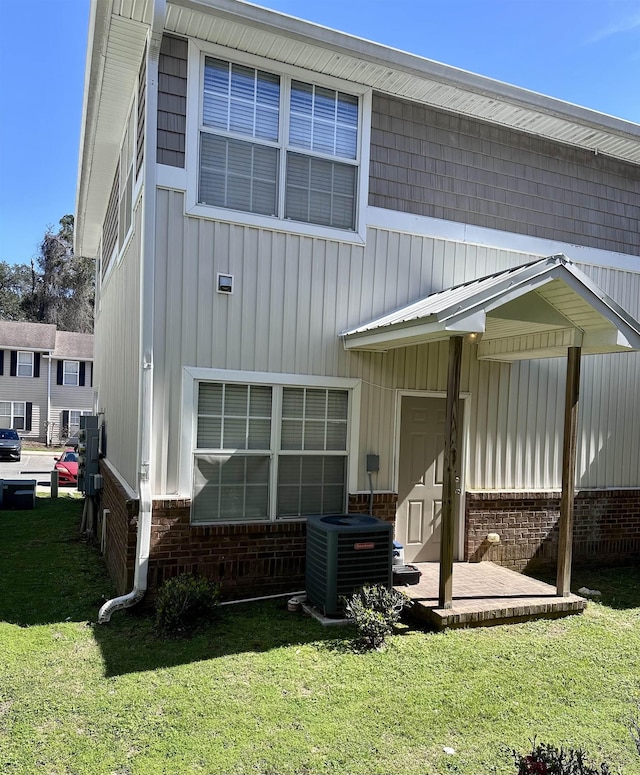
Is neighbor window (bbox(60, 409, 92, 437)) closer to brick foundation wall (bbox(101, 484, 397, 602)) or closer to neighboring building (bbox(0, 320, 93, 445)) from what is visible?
neighboring building (bbox(0, 320, 93, 445))

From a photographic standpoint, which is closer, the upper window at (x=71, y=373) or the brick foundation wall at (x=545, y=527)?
the brick foundation wall at (x=545, y=527)

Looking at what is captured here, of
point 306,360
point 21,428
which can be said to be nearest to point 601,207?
point 306,360

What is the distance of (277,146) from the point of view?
6.57m

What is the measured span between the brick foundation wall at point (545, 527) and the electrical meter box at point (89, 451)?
19.3 feet

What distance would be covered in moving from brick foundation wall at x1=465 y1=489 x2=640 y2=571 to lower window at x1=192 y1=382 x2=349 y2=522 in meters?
1.98

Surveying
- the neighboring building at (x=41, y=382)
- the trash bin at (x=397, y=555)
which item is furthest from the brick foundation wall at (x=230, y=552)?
the neighboring building at (x=41, y=382)

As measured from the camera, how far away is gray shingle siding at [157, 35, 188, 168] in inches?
233

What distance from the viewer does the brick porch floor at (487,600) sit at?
5629 mm

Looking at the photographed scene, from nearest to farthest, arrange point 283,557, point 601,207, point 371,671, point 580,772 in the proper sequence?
point 580,772
point 371,671
point 283,557
point 601,207

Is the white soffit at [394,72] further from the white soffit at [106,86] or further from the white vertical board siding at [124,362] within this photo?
the white vertical board siding at [124,362]

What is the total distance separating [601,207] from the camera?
8.46 metres

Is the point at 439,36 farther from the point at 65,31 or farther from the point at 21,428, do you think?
the point at 21,428

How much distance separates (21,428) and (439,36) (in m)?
27.5

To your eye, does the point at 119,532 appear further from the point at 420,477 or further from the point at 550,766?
the point at 550,766
